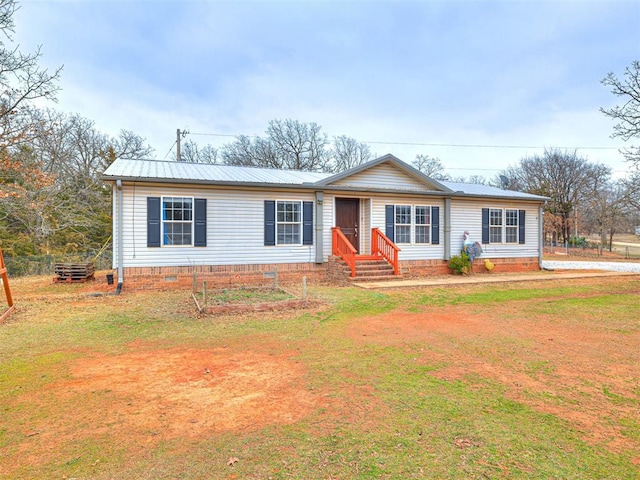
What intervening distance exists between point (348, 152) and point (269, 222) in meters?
28.7

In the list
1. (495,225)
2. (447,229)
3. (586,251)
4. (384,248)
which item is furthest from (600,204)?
(384,248)

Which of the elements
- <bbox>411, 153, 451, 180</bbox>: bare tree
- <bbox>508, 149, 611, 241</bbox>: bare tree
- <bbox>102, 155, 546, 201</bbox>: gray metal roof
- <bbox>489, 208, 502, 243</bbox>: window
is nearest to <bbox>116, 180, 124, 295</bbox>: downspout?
<bbox>102, 155, 546, 201</bbox>: gray metal roof

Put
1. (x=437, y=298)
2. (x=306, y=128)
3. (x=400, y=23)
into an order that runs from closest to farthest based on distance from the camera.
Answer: (x=437, y=298) → (x=400, y=23) → (x=306, y=128)

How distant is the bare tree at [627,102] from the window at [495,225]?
17.2 ft

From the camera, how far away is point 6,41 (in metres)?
11.7

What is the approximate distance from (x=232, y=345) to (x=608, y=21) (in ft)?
59.5

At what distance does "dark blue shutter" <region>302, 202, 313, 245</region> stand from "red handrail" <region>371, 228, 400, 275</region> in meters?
2.34

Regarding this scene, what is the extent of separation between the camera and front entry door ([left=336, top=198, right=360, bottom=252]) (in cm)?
1323

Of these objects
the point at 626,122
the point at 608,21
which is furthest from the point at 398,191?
the point at 608,21

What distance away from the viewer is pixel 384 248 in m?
12.8

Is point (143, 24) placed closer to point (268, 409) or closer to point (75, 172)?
point (75, 172)

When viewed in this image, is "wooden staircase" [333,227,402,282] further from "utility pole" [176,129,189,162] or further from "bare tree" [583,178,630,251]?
"bare tree" [583,178,630,251]

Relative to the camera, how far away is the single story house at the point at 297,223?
34.0 feet

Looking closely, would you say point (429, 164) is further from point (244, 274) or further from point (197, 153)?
point (244, 274)
